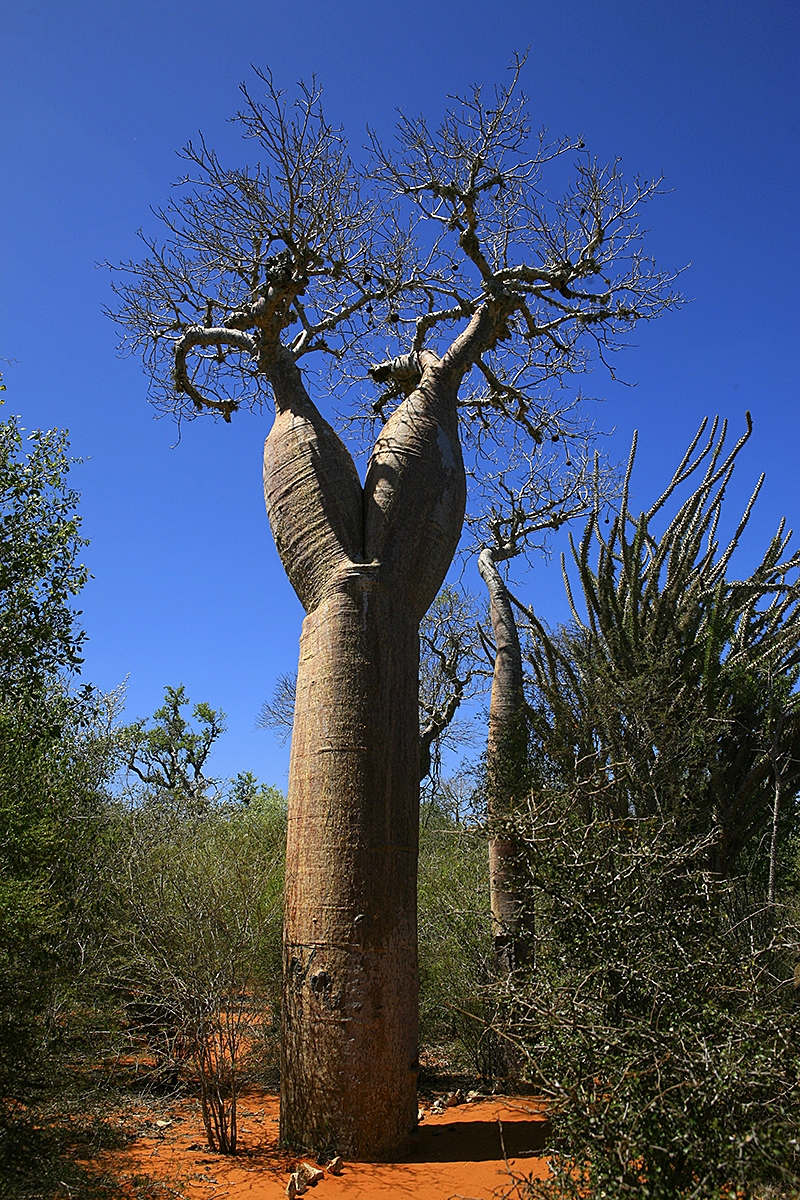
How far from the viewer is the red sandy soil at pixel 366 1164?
316cm

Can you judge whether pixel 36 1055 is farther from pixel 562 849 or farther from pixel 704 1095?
pixel 704 1095

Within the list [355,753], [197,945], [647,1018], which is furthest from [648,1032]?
[197,945]

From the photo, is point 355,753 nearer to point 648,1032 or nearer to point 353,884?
point 353,884

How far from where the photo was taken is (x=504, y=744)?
22.8ft

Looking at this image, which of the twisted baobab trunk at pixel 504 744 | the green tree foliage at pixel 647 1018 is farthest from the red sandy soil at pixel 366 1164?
the twisted baobab trunk at pixel 504 744

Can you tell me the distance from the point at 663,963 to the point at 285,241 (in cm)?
447

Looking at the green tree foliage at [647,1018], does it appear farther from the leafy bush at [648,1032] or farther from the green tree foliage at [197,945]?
the green tree foliage at [197,945]

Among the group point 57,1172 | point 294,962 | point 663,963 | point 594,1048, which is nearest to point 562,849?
point 663,963

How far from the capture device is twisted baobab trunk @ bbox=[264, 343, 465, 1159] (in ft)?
11.7

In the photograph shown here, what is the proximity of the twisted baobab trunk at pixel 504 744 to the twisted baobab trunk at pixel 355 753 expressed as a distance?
6.12 ft

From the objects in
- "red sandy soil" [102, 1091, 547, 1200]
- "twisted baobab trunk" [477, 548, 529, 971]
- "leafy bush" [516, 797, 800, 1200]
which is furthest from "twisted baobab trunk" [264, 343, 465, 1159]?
"twisted baobab trunk" [477, 548, 529, 971]

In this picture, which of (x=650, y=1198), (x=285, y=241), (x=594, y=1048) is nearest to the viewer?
(x=650, y=1198)

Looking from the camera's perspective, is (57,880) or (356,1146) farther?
(57,880)

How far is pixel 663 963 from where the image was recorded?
9.05ft
